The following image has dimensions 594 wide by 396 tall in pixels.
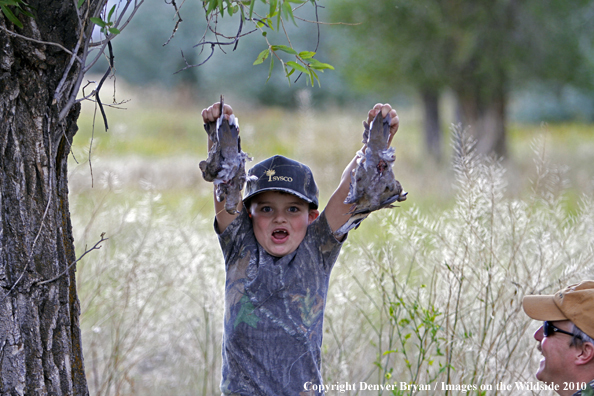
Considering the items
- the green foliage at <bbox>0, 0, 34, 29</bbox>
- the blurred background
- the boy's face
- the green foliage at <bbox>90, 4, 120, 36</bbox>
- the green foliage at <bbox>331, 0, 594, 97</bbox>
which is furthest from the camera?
the green foliage at <bbox>331, 0, 594, 97</bbox>

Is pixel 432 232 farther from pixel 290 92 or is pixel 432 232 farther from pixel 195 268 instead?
pixel 290 92

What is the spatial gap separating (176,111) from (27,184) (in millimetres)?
19026

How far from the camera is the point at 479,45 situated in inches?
389

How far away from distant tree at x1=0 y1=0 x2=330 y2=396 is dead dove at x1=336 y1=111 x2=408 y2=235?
400mm

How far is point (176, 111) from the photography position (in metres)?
20.3

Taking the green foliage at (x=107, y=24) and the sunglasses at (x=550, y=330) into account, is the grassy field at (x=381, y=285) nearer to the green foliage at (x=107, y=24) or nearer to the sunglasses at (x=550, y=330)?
the sunglasses at (x=550, y=330)

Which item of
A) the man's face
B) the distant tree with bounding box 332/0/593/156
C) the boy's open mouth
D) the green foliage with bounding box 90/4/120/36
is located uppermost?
the distant tree with bounding box 332/0/593/156

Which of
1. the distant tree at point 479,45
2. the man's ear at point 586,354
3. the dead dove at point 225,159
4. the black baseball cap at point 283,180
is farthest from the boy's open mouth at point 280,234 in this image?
the distant tree at point 479,45

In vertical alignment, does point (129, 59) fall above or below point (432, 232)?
above

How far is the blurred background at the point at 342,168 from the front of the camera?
10.7ft

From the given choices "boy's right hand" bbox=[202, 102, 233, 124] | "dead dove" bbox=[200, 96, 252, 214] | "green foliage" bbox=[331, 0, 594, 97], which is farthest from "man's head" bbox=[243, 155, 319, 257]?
"green foliage" bbox=[331, 0, 594, 97]

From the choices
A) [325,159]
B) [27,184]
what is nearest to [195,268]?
[27,184]

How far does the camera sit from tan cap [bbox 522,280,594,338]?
7.30 ft

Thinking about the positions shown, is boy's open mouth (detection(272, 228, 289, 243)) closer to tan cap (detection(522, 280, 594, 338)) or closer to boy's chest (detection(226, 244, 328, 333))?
boy's chest (detection(226, 244, 328, 333))
